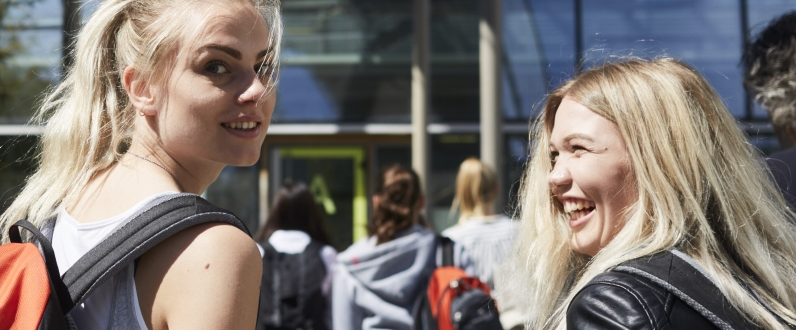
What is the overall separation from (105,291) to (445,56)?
7216 mm

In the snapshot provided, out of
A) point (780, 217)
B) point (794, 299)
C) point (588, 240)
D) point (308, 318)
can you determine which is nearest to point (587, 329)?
point (588, 240)

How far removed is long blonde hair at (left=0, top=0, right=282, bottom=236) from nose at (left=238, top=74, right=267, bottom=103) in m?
0.04

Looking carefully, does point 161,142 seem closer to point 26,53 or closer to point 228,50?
point 228,50

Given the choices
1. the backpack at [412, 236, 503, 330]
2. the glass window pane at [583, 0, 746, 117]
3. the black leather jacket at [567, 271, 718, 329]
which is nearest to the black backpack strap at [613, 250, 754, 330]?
the black leather jacket at [567, 271, 718, 329]

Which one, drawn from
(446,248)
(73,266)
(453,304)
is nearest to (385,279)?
(446,248)

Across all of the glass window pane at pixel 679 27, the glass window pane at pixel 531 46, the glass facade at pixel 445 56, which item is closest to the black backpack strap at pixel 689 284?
the glass facade at pixel 445 56

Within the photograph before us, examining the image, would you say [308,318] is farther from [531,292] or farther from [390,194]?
[531,292]

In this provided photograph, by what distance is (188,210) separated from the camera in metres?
1.22

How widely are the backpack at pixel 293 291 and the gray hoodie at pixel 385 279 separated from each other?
0.34m

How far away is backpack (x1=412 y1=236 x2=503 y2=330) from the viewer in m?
3.33

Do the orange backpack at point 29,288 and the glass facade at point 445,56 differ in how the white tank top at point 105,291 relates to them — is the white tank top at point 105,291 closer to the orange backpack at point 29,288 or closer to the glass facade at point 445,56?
the orange backpack at point 29,288

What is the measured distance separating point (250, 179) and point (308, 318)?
13.1 ft

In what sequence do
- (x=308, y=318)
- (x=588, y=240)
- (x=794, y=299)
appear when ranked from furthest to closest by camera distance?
(x=308, y=318), (x=588, y=240), (x=794, y=299)

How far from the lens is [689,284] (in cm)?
133
